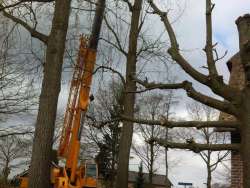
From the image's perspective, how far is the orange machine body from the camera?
15.1 meters

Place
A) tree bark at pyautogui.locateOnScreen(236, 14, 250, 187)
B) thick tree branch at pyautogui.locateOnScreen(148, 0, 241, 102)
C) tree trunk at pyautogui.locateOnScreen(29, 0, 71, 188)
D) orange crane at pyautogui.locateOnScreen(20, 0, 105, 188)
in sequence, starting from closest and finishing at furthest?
tree bark at pyautogui.locateOnScreen(236, 14, 250, 187) → thick tree branch at pyautogui.locateOnScreen(148, 0, 241, 102) → tree trunk at pyautogui.locateOnScreen(29, 0, 71, 188) → orange crane at pyautogui.locateOnScreen(20, 0, 105, 188)

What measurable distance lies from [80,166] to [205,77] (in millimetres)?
12138

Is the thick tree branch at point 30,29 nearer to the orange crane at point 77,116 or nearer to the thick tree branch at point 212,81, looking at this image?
the orange crane at point 77,116

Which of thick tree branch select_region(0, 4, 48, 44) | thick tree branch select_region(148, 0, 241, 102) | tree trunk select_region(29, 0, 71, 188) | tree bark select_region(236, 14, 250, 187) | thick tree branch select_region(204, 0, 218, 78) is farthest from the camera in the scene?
thick tree branch select_region(0, 4, 48, 44)

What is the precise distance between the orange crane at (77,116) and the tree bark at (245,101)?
11.0 meters

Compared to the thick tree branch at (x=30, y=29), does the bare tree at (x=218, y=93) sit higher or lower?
lower

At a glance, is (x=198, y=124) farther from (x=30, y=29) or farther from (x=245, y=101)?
(x=30, y=29)

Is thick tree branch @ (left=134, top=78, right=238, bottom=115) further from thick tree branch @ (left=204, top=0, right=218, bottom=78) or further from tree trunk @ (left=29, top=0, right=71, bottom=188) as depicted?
tree trunk @ (left=29, top=0, right=71, bottom=188)

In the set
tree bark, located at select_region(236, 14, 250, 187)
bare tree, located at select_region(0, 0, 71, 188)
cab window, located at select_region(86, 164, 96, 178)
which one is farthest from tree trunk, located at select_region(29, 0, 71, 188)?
tree bark, located at select_region(236, 14, 250, 187)

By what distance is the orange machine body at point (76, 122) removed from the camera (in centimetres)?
1512

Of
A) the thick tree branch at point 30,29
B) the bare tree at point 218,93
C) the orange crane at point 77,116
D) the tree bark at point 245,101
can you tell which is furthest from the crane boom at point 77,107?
the tree bark at point 245,101

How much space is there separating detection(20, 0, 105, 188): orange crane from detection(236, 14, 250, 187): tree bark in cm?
1101

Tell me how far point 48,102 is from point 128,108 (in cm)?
526

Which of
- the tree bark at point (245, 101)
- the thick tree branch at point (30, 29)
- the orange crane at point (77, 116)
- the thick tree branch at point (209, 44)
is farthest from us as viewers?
the orange crane at point (77, 116)
